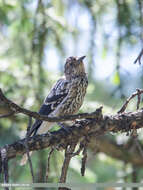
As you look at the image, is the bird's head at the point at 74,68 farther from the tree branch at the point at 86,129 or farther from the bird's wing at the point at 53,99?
the tree branch at the point at 86,129

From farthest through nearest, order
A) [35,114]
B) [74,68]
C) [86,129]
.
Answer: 1. [74,68]
2. [86,129]
3. [35,114]

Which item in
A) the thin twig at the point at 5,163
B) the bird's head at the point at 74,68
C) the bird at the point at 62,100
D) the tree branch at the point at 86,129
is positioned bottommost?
the thin twig at the point at 5,163

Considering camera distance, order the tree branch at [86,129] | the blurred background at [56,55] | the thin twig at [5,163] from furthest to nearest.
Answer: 1. the blurred background at [56,55]
2. the tree branch at [86,129]
3. the thin twig at [5,163]

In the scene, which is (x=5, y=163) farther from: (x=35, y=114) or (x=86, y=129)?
(x=86, y=129)

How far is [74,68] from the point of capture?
535 cm

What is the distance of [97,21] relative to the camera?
4.96 meters

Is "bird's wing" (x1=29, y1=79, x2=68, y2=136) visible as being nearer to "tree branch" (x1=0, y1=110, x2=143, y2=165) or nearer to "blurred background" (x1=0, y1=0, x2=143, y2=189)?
"blurred background" (x1=0, y1=0, x2=143, y2=189)

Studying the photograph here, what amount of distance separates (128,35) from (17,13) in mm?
1649

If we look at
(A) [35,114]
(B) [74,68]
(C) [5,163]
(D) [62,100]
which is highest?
(B) [74,68]

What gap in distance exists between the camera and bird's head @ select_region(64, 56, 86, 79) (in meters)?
5.26

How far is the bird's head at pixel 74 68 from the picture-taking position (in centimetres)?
526

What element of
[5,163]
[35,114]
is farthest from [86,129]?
[5,163]

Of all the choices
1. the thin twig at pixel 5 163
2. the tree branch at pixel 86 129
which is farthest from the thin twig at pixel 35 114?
the thin twig at pixel 5 163

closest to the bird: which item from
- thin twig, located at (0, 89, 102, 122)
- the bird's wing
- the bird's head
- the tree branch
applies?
the bird's wing
